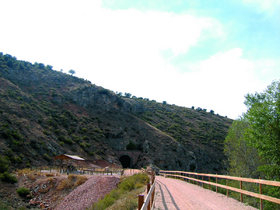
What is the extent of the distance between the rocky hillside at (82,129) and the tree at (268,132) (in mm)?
29686

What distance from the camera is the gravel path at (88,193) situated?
21.5 m

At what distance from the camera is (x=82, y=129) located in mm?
56375

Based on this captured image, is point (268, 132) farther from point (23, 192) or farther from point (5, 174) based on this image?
point (5, 174)

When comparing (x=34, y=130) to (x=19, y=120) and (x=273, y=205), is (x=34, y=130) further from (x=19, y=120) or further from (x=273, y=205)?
(x=273, y=205)

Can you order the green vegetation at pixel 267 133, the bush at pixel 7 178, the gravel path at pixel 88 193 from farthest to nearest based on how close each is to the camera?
the bush at pixel 7 178 → the gravel path at pixel 88 193 → the green vegetation at pixel 267 133

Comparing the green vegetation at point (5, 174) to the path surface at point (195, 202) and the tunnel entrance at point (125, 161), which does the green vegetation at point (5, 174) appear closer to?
the path surface at point (195, 202)

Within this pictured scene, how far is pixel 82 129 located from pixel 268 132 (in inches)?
1817

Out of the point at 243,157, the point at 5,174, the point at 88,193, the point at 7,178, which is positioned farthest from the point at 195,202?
Result: the point at 5,174

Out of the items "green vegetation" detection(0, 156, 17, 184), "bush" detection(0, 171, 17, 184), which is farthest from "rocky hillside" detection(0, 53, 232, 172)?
"bush" detection(0, 171, 17, 184)

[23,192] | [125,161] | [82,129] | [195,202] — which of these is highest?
[82,129]

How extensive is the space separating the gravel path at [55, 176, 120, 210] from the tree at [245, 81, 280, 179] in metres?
13.9

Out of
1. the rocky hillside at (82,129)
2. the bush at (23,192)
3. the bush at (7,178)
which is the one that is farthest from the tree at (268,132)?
the rocky hillside at (82,129)

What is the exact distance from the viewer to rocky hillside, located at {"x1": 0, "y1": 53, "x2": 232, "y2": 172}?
39.9m

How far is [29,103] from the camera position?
53188 millimetres
